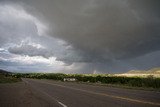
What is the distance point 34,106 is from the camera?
1430 cm

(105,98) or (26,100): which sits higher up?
(105,98)

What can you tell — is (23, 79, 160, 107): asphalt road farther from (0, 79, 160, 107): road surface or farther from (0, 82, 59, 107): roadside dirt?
(0, 82, 59, 107): roadside dirt

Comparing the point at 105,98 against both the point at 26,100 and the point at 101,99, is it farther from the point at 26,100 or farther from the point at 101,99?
the point at 26,100

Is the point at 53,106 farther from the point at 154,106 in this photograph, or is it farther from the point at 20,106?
the point at 154,106

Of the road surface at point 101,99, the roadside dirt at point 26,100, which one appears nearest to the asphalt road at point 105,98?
the road surface at point 101,99

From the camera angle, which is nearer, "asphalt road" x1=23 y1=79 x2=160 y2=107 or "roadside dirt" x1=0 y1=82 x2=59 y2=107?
"asphalt road" x1=23 y1=79 x2=160 y2=107

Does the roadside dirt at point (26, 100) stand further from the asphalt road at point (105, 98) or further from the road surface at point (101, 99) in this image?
the asphalt road at point (105, 98)

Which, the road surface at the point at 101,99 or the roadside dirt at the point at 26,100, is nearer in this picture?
the road surface at the point at 101,99

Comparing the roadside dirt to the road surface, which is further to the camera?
the roadside dirt

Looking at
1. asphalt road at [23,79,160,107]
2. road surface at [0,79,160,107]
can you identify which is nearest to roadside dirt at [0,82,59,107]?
road surface at [0,79,160,107]

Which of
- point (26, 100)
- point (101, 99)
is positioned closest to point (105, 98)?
point (101, 99)

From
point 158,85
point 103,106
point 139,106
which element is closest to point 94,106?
point 103,106

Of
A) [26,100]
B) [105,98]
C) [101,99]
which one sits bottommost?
[26,100]

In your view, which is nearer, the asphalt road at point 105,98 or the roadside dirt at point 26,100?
the asphalt road at point 105,98
